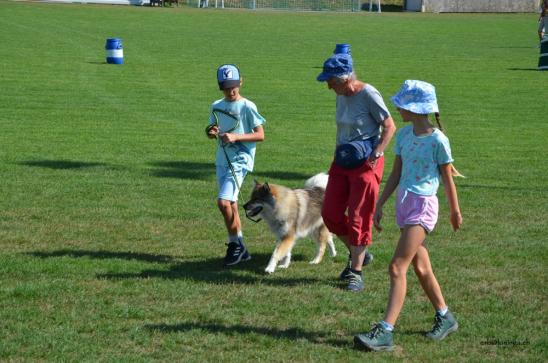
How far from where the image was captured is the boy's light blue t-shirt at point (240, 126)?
9039mm

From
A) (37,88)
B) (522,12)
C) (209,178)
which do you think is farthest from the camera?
(522,12)

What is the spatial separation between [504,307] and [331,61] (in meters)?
2.50

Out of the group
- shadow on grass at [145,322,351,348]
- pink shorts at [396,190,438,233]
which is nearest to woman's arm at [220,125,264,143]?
shadow on grass at [145,322,351,348]

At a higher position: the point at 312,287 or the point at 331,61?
the point at 331,61

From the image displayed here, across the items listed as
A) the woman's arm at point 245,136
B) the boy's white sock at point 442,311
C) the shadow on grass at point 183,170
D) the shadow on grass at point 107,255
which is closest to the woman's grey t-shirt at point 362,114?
the woman's arm at point 245,136

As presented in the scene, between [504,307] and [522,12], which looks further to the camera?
[522,12]

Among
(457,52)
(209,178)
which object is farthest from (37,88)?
(457,52)

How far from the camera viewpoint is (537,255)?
9523mm

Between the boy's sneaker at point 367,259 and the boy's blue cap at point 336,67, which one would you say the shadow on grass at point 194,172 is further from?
the boy's blue cap at point 336,67

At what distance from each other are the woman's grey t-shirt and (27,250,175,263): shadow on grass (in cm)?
224

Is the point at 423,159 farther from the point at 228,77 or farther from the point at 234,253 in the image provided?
the point at 234,253

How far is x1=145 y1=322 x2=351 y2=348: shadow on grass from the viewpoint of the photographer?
689cm

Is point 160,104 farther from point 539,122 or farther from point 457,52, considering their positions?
point 457,52

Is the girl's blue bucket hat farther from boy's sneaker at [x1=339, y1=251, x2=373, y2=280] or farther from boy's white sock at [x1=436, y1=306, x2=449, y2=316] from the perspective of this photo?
boy's sneaker at [x1=339, y1=251, x2=373, y2=280]
